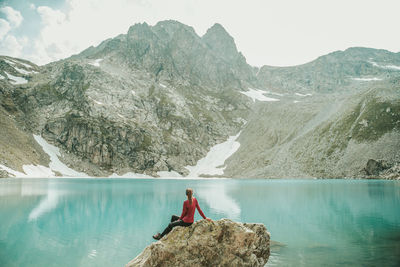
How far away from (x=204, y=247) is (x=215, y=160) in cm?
14725

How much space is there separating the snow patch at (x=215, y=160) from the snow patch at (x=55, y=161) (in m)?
57.5

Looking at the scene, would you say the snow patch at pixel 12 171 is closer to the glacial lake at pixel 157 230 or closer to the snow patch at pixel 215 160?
the glacial lake at pixel 157 230

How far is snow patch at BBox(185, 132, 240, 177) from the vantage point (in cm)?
14769

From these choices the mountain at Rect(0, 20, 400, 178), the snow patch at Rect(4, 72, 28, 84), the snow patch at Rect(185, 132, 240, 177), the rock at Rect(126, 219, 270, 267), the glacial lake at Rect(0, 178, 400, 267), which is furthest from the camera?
the snow patch at Rect(4, 72, 28, 84)

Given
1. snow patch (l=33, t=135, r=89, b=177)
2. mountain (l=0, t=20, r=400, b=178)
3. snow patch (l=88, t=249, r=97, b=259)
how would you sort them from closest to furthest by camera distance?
snow patch (l=88, t=249, r=97, b=259)
mountain (l=0, t=20, r=400, b=178)
snow patch (l=33, t=135, r=89, b=177)

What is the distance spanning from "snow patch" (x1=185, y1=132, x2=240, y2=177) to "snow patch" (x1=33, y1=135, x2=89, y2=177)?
57.5 metres

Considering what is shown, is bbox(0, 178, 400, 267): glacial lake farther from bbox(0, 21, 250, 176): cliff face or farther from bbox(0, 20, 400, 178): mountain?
bbox(0, 21, 250, 176): cliff face

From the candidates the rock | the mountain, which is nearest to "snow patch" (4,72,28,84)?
the mountain

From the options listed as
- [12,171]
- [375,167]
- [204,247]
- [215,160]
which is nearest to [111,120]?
[12,171]

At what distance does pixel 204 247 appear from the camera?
34.6 feet

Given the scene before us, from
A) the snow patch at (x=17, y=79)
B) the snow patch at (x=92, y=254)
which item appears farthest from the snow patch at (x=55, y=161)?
the snow patch at (x=92, y=254)

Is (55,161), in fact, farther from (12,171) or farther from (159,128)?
(159,128)

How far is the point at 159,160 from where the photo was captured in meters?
148

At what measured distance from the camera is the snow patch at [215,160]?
147688mm
